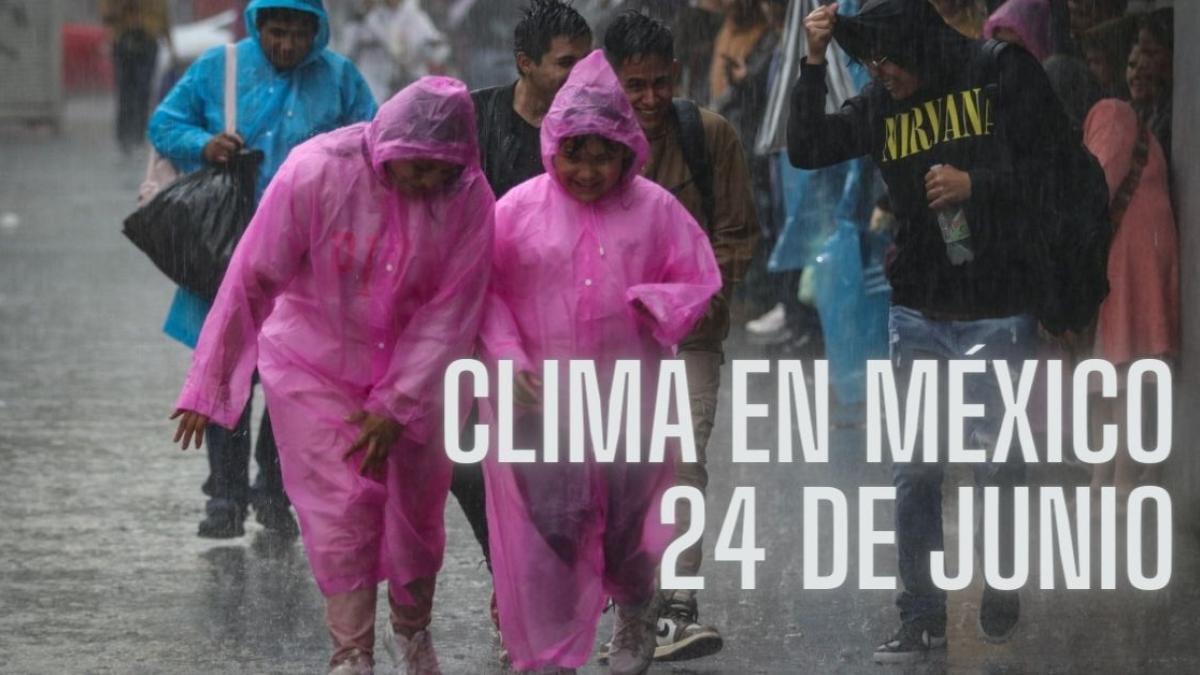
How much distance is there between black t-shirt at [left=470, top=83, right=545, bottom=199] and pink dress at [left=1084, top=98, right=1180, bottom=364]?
241 centimetres

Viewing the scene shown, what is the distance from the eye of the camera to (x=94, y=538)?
8125 mm

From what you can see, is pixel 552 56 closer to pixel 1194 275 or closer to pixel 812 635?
pixel 812 635

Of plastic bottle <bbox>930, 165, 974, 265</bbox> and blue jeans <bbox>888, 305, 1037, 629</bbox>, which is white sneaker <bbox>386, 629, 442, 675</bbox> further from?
plastic bottle <bbox>930, 165, 974, 265</bbox>

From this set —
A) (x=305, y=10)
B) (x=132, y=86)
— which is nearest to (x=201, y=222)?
(x=305, y=10)

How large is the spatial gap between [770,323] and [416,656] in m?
7.05

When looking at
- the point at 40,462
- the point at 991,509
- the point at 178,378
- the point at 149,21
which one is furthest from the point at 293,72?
the point at 149,21

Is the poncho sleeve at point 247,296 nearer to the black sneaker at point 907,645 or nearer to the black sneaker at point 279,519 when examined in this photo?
the black sneaker at point 907,645

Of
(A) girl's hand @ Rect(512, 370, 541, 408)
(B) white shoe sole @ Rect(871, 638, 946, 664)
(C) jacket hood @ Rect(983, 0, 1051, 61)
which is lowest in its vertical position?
(B) white shoe sole @ Rect(871, 638, 946, 664)

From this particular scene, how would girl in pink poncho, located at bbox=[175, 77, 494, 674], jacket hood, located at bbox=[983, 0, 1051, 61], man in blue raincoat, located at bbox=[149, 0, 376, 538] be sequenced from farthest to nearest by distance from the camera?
man in blue raincoat, located at bbox=[149, 0, 376, 538]
jacket hood, located at bbox=[983, 0, 1051, 61]
girl in pink poncho, located at bbox=[175, 77, 494, 674]

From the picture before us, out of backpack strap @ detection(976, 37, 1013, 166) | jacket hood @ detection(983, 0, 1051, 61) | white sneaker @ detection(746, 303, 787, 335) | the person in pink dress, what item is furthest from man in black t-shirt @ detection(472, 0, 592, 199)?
white sneaker @ detection(746, 303, 787, 335)

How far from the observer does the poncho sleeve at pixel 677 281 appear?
5.77 meters

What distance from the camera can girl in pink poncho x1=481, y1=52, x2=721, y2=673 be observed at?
5871 mm

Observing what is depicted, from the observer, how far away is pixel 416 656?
6.16m

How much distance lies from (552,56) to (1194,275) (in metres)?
2.72
